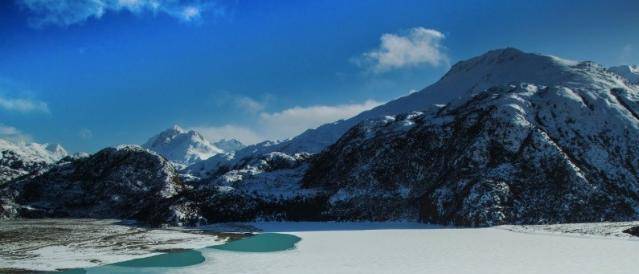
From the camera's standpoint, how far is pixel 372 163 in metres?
86.9

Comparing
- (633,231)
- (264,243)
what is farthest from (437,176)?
(264,243)

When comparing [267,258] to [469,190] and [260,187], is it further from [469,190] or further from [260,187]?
[260,187]

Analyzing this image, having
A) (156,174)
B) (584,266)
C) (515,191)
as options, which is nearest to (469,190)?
(515,191)

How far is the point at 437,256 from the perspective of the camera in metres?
36.2

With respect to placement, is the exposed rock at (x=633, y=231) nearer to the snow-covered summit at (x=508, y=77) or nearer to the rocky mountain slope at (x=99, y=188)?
the snow-covered summit at (x=508, y=77)

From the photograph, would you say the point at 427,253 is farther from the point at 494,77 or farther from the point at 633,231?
the point at 494,77

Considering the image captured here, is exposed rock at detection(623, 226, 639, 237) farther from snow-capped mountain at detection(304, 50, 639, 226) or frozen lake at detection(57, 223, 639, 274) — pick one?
snow-capped mountain at detection(304, 50, 639, 226)

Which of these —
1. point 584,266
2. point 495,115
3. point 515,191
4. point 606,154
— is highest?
point 495,115

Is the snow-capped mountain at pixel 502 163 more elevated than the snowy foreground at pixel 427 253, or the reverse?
the snow-capped mountain at pixel 502 163

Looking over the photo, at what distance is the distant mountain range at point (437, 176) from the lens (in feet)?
219

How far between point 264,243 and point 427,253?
17890mm

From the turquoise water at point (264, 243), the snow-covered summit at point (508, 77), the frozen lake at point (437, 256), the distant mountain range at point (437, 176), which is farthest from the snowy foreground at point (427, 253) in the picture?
the snow-covered summit at point (508, 77)

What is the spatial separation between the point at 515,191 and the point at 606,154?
1753 cm

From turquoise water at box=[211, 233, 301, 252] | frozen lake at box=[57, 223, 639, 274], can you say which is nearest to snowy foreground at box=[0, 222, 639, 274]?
frozen lake at box=[57, 223, 639, 274]
